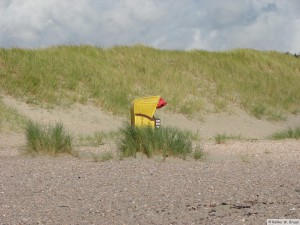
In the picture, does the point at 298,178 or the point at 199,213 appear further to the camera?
the point at 298,178

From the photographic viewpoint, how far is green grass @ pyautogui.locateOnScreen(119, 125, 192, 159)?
447 inches

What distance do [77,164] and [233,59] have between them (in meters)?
22.6

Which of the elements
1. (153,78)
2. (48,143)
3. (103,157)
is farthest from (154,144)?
(153,78)

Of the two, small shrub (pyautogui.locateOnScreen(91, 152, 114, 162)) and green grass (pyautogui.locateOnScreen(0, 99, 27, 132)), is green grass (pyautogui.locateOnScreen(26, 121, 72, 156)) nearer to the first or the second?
small shrub (pyautogui.locateOnScreen(91, 152, 114, 162))

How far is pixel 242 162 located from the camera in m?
10.9

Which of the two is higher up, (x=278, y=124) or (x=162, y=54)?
(x=162, y=54)

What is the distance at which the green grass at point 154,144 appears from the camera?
37.3ft

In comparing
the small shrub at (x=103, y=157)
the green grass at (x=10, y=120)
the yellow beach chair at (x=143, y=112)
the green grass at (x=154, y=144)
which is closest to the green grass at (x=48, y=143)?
the small shrub at (x=103, y=157)

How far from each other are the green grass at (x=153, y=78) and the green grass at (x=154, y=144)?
1031 cm

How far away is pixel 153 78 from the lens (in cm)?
2656

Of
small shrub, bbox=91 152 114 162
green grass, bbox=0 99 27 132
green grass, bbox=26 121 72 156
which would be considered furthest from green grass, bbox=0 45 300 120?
small shrub, bbox=91 152 114 162

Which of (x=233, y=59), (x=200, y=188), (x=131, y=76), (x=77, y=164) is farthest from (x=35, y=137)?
(x=233, y=59)

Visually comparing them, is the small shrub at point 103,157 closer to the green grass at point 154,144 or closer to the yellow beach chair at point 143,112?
the green grass at point 154,144

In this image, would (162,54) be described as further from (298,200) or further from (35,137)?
(298,200)
